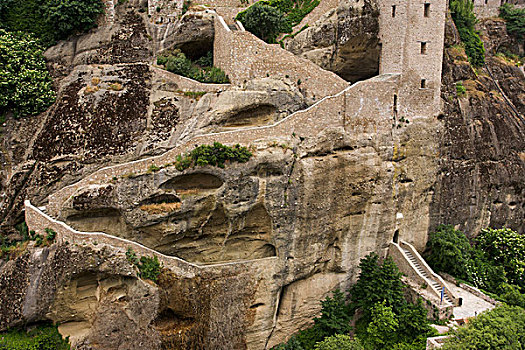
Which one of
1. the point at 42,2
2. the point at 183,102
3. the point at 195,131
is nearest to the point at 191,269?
the point at 195,131

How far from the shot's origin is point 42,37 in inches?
908

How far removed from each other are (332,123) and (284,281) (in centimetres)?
902

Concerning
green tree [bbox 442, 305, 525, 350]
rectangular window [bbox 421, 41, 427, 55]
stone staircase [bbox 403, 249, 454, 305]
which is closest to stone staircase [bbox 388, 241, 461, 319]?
stone staircase [bbox 403, 249, 454, 305]

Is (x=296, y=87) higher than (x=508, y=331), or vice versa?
(x=296, y=87)

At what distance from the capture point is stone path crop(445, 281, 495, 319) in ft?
72.6

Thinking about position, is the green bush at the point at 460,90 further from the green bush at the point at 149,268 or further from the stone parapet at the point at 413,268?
the green bush at the point at 149,268

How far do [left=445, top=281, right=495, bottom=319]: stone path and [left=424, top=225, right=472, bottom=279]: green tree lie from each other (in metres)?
1.39

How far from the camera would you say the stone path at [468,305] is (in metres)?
22.1

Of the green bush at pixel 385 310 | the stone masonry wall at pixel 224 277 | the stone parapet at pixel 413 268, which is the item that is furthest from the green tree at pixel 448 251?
the stone masonry wall at pixel 224 277

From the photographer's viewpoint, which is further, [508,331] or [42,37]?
[42,37]

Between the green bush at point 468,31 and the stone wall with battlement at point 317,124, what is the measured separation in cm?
1152

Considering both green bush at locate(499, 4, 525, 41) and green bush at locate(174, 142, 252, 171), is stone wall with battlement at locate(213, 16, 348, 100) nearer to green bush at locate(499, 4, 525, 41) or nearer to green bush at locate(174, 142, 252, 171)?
green bush at locate(174, 142, 252, 171)

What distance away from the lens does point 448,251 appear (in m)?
25.5

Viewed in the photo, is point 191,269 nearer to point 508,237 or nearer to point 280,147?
point 280,147
